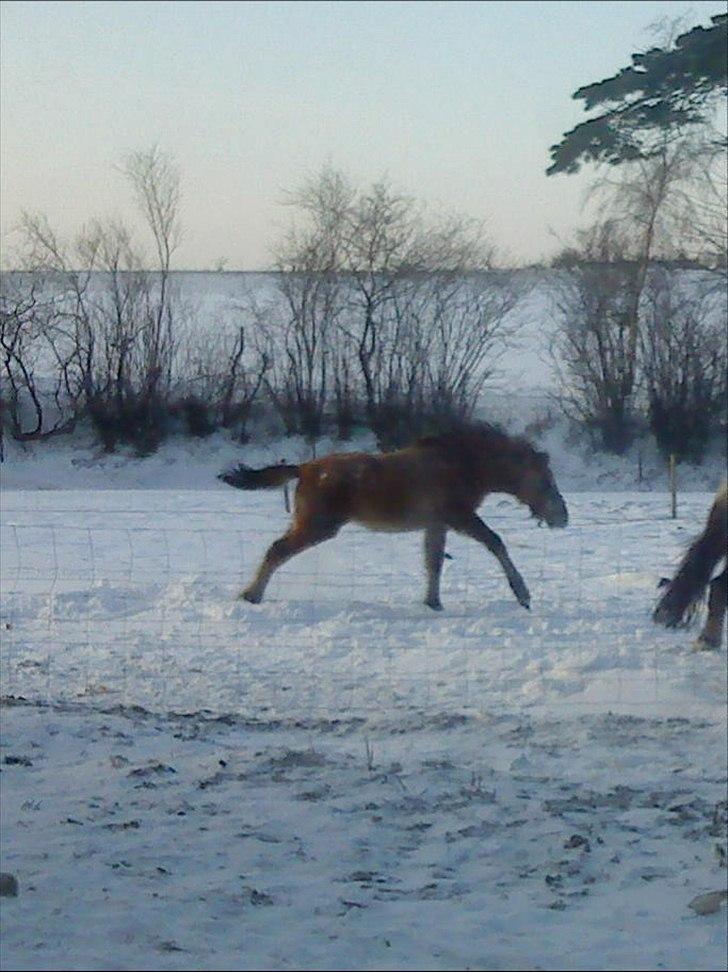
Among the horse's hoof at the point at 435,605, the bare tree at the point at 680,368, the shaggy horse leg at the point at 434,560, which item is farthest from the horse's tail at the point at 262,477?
the bare tree at the point at 680,368

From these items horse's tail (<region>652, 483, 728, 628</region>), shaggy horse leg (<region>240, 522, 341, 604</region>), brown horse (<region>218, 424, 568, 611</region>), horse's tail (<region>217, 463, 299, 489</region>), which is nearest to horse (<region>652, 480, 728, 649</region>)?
horse's tail (<region>652, 483, 728, 628</region>)

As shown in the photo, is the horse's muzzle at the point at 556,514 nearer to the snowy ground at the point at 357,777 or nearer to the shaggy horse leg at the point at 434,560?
the snowy ground at the point at 357,777

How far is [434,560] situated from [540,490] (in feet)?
4.73

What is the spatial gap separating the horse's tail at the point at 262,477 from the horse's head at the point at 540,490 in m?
1.79

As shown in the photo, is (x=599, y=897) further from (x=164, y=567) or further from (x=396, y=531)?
(x=164, y=567)

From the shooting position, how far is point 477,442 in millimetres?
10023

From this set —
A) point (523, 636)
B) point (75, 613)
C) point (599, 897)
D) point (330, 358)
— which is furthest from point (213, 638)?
point (330, 358)

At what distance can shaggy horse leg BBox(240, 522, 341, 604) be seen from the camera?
30.6ft

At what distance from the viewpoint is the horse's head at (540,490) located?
1030cm

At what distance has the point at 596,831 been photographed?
4.53 meters

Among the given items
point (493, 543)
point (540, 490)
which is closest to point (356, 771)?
Result: point (493, 543)

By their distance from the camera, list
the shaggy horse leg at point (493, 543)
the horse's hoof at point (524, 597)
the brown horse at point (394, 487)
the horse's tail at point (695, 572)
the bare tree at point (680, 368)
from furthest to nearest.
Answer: the bare tree at point (680, 368) → the brown horse at point (394, 487) → the shaggy horse leg at point (493, 543) → the horse's hoof at point (524, 597) → the horse's tail at point (695, 572)

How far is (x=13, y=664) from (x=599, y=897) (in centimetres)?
444

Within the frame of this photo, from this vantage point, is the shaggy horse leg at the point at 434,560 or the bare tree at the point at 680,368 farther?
the bare tree at the point at 680,368
